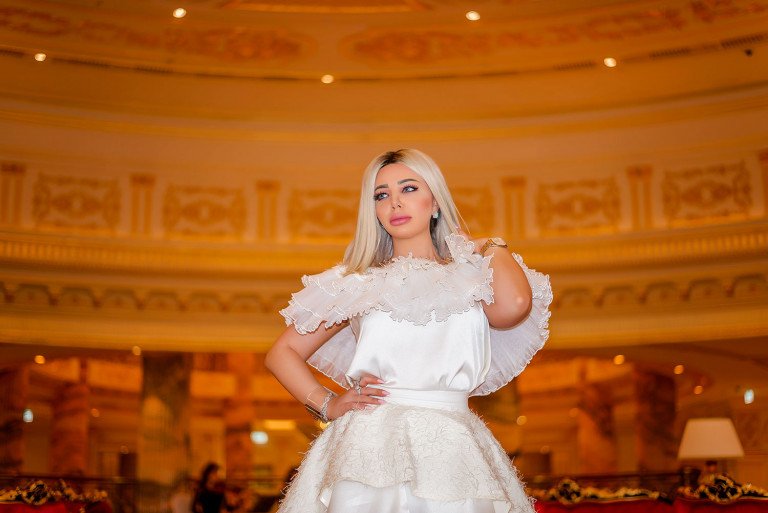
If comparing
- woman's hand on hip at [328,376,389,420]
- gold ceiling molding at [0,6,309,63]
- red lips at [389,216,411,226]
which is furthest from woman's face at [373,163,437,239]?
gold ceiling molding at [0,6,309,63]

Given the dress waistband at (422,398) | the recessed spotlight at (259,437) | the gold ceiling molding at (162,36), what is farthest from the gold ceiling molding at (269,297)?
the dress waistband at (422,398)

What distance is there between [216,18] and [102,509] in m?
6.75

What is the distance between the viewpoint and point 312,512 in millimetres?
2932

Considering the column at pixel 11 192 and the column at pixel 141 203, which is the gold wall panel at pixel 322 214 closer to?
the column at pixel 141 203

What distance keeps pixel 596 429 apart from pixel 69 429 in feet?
29.8

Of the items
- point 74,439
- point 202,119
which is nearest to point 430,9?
point 202,119

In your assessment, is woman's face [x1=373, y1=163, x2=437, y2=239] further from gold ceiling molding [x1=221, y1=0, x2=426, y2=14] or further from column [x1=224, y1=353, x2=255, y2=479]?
column [x1=224, y1=353, x2=255, y2=479]

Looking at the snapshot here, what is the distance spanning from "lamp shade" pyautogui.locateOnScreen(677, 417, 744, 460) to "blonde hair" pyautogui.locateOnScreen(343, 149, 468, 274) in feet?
31.0

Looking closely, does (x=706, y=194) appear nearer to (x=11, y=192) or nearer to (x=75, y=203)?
(x=75, y=203)

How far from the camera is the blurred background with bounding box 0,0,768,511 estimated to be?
563 inches

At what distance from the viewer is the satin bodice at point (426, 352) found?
3014mm

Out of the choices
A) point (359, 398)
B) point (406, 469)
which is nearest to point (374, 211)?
point (359, 398)

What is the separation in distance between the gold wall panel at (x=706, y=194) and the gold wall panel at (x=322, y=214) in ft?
14.5

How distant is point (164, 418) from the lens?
15.8 m
